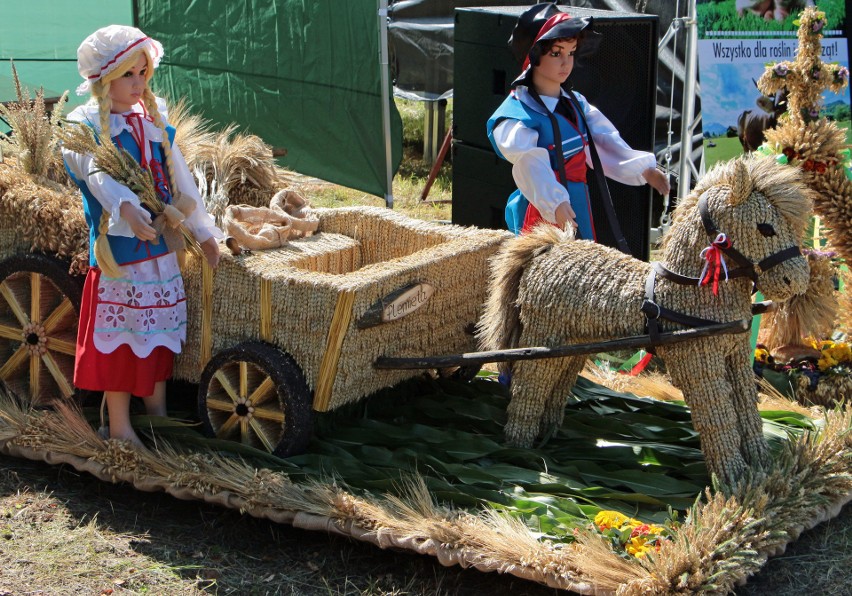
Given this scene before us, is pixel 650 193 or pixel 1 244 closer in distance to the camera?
pixel 1 244

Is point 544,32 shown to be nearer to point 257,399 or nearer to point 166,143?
point 166,143

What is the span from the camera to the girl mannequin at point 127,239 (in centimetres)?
331

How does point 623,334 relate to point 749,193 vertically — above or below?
below

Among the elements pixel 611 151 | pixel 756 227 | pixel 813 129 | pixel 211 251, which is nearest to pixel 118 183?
pixel 211 251

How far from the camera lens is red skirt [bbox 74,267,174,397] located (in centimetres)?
352

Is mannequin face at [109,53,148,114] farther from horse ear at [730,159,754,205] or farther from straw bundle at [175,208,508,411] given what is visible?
horse ear at [730,159,754,205]

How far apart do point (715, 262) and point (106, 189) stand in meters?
1.90

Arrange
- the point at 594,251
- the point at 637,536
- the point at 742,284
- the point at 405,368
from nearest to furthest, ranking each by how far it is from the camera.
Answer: the point at 637,536 → the point at 742,284 → the point at 594,251 → the point at 405,368

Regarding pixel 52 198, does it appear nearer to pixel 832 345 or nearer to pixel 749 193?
pixel 749 193

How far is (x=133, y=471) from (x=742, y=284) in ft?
6.74

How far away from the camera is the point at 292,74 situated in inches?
305

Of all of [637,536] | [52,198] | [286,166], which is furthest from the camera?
[286,166]

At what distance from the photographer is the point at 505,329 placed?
11.1 feet

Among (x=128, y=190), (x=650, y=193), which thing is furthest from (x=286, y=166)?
(x=128, y=190)
